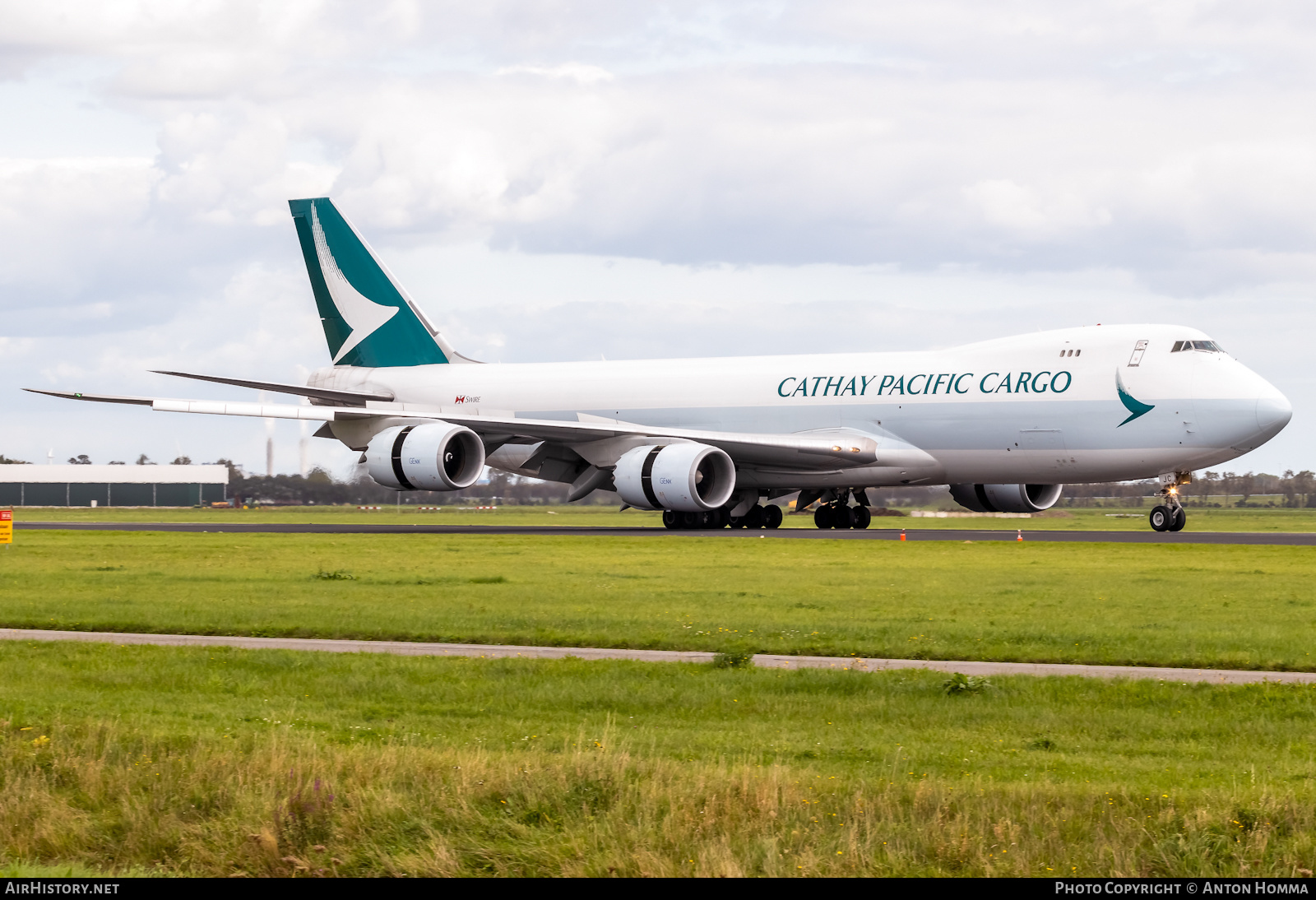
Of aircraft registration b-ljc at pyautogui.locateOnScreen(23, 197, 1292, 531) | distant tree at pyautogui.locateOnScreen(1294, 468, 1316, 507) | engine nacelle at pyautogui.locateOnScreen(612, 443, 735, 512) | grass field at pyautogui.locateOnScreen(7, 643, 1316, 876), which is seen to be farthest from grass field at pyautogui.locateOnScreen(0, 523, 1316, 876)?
distant tree at pyautogui.locateOnScreen(1294, 468, 1316, 507)

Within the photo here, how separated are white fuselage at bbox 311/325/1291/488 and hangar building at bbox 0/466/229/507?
82.1 metres

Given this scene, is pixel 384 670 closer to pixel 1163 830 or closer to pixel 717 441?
pixel 1163 830

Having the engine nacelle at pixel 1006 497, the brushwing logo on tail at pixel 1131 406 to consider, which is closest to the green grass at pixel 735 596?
the brushwing logo on tail at pixel 1131 406

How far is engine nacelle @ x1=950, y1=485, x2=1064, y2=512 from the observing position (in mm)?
52812

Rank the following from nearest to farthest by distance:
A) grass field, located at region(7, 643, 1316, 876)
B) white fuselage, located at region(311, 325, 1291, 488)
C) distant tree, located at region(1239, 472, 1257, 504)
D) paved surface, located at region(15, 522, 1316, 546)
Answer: grass field, located at region(7, 643, 1316, 876)
paved surface, located at region(15, 522, 1316, 546)
white fuselage, located at region(311, 325, 1291, 488)
distant tree, located at region(1239, 472, 1257, 504)

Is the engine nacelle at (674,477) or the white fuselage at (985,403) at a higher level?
the white fuselage at (985,403)

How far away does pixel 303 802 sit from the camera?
10859mm

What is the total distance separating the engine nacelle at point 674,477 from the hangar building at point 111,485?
88.6 m

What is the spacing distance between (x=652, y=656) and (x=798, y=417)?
102ft

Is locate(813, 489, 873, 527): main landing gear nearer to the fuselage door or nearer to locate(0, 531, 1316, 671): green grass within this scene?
the fuselage door

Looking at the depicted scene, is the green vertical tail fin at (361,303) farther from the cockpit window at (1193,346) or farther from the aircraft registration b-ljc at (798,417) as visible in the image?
the cockpit window at (1193,346)

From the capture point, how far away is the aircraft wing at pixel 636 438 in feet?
156

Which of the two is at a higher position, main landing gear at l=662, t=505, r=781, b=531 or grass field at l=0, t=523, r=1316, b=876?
main landing gear at l=662, t=505, r=781, b=531

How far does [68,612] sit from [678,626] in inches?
365
